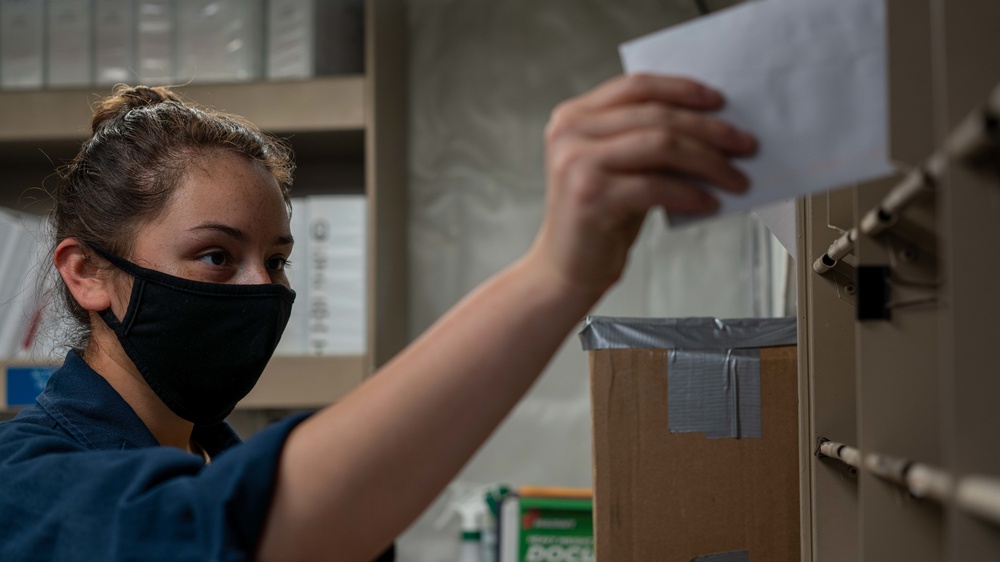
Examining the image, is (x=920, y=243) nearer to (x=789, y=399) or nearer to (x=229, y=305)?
(x=789, y=399)

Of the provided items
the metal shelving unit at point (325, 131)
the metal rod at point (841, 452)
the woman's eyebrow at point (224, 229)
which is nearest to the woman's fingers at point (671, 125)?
the metal rod at point (841, 452)

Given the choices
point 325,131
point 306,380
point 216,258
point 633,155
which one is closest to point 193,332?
point 216,258

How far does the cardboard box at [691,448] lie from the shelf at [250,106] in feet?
3.89

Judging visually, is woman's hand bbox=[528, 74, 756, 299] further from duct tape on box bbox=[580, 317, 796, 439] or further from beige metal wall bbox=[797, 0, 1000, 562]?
duct tape on box bbox=[580, 317, 796, 439]

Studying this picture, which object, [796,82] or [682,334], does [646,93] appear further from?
[682,334]

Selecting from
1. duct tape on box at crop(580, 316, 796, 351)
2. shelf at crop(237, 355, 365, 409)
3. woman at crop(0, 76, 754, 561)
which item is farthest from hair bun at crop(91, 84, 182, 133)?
shelf at crop(237, 355, 365, 409)

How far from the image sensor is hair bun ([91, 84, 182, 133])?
1.21 metres

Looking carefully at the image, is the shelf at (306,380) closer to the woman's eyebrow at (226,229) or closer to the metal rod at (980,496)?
the woman's eyebrow at (226,229)

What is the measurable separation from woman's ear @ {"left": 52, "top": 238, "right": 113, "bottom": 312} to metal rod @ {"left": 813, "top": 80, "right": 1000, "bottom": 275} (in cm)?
81

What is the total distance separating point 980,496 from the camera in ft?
1.51

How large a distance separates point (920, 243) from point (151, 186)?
0.82 m

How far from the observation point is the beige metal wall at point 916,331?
1.63 ft

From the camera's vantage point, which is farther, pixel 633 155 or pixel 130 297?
pixel 130 297

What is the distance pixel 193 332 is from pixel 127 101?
42 centimetres
